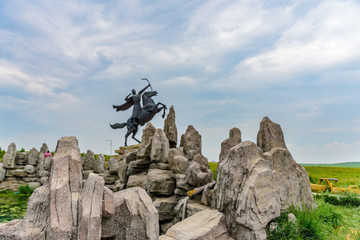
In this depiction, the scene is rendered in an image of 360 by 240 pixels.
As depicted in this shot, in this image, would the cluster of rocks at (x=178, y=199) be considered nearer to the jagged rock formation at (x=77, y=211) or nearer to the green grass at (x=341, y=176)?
the jagged rock formation at (x=77, y=211)

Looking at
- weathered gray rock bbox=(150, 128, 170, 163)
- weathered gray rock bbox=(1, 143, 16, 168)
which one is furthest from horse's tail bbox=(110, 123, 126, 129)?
weathered gray rock bbox=(150, 128, 170, 163)

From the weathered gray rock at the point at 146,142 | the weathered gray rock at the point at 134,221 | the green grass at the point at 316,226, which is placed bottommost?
the green grass at the point at 316,226

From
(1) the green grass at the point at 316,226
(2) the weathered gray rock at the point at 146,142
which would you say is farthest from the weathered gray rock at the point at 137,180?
(1) the green grass at the point at 316,226

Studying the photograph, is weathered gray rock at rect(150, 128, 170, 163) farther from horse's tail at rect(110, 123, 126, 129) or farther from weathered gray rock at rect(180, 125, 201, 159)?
horse's tail at rect(110, 123, 126, 129)

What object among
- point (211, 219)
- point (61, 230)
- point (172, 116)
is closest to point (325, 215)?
point (211, 219)

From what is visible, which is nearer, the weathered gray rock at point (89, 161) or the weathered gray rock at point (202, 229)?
the weathered gray rock at point (202, 229)

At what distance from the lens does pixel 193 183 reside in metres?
6.80

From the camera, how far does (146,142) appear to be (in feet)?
A: 34.2

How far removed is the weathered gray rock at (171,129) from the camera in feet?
35.3

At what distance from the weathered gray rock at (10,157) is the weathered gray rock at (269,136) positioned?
44.3 feet

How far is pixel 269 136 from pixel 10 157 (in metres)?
13.9

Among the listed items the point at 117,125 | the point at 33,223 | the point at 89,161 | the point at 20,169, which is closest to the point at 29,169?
the point at 20,169

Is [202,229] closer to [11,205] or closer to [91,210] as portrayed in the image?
[91,210]

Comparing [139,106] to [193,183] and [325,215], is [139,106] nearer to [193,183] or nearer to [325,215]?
[193,183]
